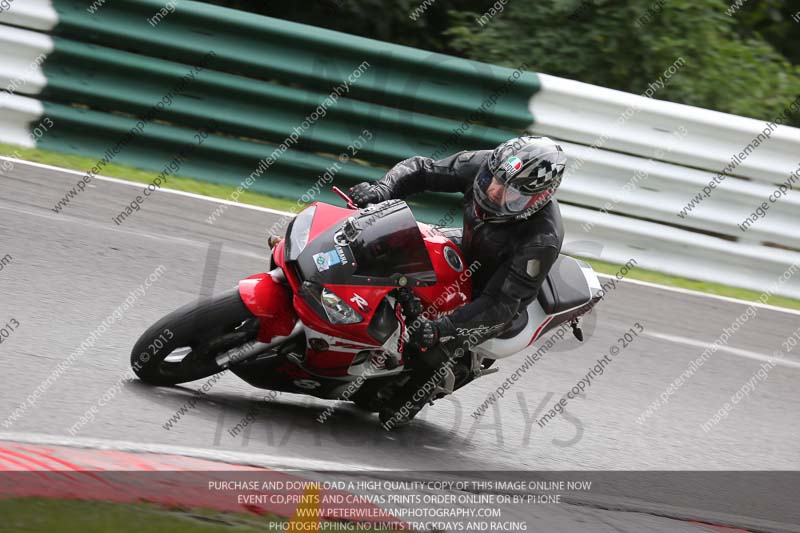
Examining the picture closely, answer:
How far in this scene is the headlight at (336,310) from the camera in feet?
15.5

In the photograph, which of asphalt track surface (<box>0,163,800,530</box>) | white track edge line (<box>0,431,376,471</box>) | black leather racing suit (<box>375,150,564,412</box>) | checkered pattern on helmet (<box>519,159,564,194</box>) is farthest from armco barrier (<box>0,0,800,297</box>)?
white track edge line (<box>0,431,376,471</box>)

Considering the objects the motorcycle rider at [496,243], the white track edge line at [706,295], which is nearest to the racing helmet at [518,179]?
the motorcycle rider at [496,243]

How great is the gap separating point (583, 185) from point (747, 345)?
1.92 m

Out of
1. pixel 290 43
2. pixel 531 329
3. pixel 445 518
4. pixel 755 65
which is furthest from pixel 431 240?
pixel 755 65

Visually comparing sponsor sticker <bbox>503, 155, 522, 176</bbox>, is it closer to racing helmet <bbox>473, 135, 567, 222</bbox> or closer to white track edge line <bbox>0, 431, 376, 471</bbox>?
racing helmet <bbox>473, 135, 567, 222</bbox>

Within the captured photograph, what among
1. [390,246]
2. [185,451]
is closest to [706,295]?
[390,246]

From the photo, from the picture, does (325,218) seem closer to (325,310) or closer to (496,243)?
(325,310)

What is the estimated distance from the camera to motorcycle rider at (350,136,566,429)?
16.3ft

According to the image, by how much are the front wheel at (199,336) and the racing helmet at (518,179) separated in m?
1.24

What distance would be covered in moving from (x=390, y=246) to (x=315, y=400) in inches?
53.2

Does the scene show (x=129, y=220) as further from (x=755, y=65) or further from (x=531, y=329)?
(x=755, y=65)

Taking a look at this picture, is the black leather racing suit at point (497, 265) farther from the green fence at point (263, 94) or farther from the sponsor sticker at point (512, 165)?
the green fence at point (263, 94)

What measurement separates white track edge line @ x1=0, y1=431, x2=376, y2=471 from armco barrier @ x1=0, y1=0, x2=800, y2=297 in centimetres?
426

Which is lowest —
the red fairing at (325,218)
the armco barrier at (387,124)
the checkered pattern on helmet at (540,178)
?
the armco barrier at (387,124)
